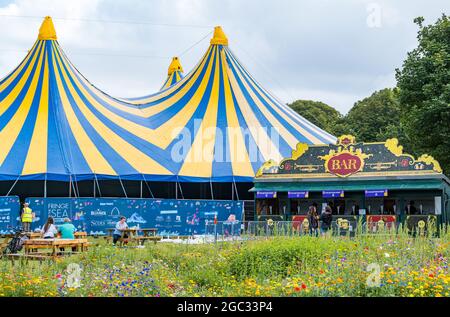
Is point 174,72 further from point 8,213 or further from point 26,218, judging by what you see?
point 26,218

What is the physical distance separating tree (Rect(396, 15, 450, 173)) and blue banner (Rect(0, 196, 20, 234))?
13.5 metres

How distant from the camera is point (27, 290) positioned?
7.28 meters

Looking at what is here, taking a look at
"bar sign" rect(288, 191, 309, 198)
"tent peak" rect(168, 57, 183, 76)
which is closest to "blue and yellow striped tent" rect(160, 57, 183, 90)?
"tent peak" rect(168, 57, 183, 76)

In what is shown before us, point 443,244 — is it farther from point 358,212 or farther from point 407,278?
point 358,212

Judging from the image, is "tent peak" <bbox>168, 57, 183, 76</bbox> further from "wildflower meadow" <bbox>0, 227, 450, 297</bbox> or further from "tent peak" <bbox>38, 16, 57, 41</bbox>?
"wildflower meadow" <bbox>0, 227, 450, 297</bbox>

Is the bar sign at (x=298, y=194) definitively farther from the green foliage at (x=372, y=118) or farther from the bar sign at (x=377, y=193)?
the green foliage at (x=372, y=118)

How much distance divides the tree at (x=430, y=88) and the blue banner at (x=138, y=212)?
7.04 m

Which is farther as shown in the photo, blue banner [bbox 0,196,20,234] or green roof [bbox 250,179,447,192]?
green roof [bbox 250,179,447,192]

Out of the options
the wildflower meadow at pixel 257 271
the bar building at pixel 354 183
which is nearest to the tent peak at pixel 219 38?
the bar building at pixel 354 183

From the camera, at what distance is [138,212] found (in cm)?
2114

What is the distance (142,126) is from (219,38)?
5.83 metres

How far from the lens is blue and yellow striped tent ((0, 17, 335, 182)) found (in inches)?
883

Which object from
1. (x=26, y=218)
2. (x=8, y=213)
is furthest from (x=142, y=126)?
(x=26, y=218)

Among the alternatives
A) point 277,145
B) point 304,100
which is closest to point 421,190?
point 277,145
